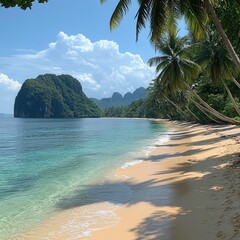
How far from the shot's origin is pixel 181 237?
6828 mm

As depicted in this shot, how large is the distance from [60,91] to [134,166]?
186408 mm

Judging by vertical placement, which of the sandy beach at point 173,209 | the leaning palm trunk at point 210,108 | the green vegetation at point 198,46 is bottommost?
the sandy beach at point 173,209

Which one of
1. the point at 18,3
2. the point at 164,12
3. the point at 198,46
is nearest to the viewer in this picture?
the point at 18,3

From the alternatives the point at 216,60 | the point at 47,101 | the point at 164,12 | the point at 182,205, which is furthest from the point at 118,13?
the point at 47,101

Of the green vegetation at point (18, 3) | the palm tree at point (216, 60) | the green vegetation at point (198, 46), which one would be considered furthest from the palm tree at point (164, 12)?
the palm tree at point (216, 60)

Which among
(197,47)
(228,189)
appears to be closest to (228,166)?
(228,189)

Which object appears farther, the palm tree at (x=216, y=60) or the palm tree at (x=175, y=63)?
the palm tree at (x=175, y=63)

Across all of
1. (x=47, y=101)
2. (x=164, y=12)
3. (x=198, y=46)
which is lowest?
(x=164, y=12)

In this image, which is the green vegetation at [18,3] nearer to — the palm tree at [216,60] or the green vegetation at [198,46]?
the green vegetation at [198,46]

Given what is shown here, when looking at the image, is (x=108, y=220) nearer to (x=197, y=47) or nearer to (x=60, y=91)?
(x=197, y=47)

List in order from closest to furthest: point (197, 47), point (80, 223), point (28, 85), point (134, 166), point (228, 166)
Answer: point (80, 223) → point (228, 166) → point (134, 166) → point (197, 47) → point (28, 85)

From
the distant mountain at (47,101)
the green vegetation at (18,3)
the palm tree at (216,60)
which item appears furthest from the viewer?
the distant mountain at (47,101)

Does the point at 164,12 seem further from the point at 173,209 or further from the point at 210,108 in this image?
the point at 210,108

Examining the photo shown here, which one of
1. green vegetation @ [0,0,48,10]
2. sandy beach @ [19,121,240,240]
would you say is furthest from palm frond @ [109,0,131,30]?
green vegetation @ [0,0,48,10]
